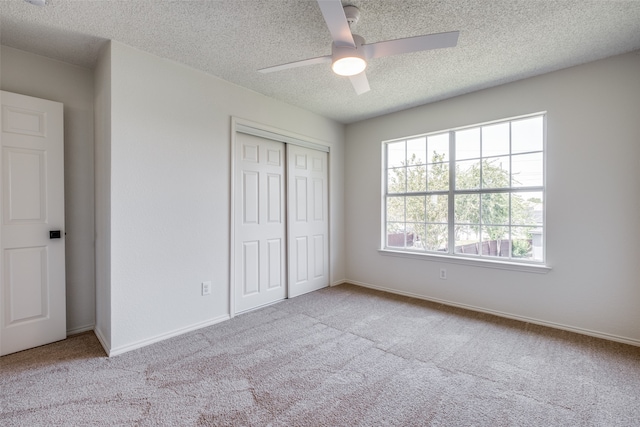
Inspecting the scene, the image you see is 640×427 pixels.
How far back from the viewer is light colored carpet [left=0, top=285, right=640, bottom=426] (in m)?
1.63

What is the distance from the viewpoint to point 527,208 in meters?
3.05

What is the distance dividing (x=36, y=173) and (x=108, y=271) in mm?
1046

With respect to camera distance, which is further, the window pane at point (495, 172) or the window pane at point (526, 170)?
the window pane at point (495, 172)

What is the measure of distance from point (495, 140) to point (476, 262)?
1.40m

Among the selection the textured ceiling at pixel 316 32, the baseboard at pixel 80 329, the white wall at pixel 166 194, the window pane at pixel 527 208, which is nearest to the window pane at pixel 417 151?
the textured ceiling at pixel 316 32

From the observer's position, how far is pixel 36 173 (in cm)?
241

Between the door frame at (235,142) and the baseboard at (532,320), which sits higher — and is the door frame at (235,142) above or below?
above

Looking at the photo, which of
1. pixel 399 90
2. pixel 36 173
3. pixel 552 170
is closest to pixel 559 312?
pixel 552 170

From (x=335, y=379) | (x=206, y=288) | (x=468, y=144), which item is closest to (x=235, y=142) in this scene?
(x=206, y=288)

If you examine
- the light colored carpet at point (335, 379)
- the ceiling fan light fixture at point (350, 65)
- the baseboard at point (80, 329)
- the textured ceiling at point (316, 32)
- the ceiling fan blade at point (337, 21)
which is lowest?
the light colored carpet at point (335, 379)

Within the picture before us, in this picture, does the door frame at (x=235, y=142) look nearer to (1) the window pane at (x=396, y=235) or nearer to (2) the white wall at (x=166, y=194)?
(2) the white wall at (x=166, y=194)

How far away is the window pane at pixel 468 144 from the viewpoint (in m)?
3.38

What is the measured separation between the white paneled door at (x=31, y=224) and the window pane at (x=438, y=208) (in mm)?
3918

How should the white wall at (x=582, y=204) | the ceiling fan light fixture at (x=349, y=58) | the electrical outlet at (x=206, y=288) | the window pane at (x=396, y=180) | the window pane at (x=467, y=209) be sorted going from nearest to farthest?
1. the ceiling fan light fixture at (x=349, y=58)
2. the white wall at (x=582, y=204)
3. the electrical outlet at (x=206, y=288)
4. the window pane at (x=467, y=209)
5. the window pane at (x=396, y=180)
